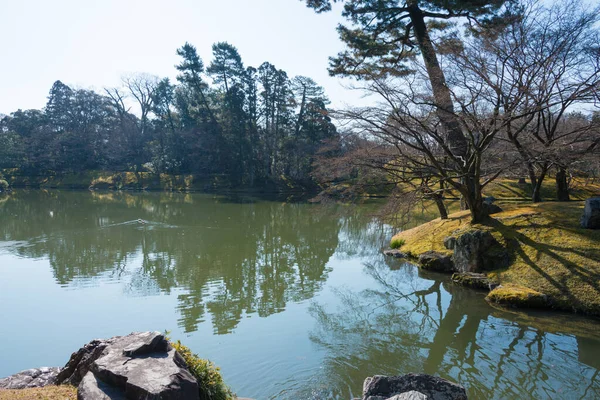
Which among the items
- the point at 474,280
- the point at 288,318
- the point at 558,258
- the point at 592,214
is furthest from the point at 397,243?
the point at 288,318

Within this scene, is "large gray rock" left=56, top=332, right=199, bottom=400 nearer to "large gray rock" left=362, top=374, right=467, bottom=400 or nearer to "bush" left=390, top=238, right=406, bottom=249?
"large gray rock" left=362, top=374, right=467, bottom=400

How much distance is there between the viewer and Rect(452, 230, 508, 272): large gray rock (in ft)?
29.3

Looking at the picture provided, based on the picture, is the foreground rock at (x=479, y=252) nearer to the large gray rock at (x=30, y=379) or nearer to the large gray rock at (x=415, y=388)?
the large gray rock at (x=415, y=388)

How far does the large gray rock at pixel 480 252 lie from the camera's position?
894 cm

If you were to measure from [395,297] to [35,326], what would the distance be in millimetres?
6708

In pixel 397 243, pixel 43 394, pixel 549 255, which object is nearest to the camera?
pixel 43 394

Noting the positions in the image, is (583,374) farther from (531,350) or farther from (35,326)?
(35,326)

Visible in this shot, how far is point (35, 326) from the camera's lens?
6.95m

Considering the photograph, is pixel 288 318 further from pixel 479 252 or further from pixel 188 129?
pixel 188 129

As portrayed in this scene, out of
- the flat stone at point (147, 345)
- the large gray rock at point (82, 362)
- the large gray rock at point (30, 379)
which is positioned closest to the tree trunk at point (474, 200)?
the flat stone at point (147, 345)

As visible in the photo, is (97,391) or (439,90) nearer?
(97,391)

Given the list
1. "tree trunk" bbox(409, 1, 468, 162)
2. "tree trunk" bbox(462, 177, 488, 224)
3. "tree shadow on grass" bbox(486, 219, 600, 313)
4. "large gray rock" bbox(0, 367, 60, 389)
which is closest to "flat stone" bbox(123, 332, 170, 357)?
"large gray rock" bbox(0, 367, 60, 389)

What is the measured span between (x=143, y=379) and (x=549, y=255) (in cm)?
812

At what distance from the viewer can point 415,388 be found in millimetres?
3746
